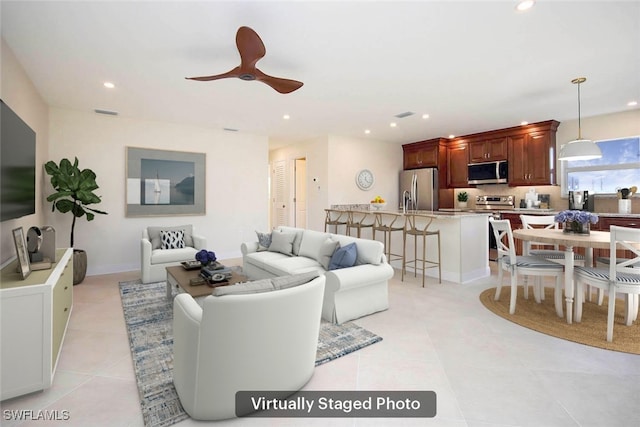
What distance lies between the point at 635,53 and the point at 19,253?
5.51m

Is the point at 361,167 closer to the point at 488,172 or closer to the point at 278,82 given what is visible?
the point at 488,172

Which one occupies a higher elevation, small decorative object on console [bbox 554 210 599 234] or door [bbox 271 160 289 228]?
door [bbox 271 160 289 228]

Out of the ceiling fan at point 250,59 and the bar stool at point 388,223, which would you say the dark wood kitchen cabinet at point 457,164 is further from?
the ceiling fan at point 250,59

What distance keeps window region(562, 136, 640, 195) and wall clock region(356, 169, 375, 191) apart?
3645 mm

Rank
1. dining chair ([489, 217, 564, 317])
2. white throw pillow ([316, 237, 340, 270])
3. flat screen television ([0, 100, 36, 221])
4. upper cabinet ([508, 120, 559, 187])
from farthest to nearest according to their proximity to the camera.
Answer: upper cabinet ([508, 120, 559, 187]) < white throw pillow ([316, 237, 340, 270]) < dining chair ([489, 217, 564, 317]) < flat screen television ([0, 100, 36, 221])

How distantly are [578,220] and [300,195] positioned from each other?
5.80m

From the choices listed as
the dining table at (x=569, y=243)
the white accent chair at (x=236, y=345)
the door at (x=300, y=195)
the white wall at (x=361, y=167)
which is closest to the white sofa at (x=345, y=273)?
the white accent chair at (x=236, y=345)

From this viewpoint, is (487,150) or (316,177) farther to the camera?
(316,177)

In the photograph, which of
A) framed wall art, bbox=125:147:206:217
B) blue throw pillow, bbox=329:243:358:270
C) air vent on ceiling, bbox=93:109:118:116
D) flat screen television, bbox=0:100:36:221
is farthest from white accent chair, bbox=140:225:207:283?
blue throw pillow, bbox=329:243:358:270

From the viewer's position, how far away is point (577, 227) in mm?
3383

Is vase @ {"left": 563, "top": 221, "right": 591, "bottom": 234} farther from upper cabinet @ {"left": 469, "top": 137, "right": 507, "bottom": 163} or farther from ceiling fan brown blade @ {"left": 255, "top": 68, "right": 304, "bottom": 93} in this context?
ceiling fan brown blade @ {"left": 255, "top": 68, "right": 304, "bottom": 93}

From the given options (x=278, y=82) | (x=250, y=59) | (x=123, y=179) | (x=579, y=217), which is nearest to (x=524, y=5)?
(x=278, y=82)

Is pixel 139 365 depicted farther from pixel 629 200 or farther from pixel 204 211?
pixel 629 200

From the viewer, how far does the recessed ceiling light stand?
2.23 meters
